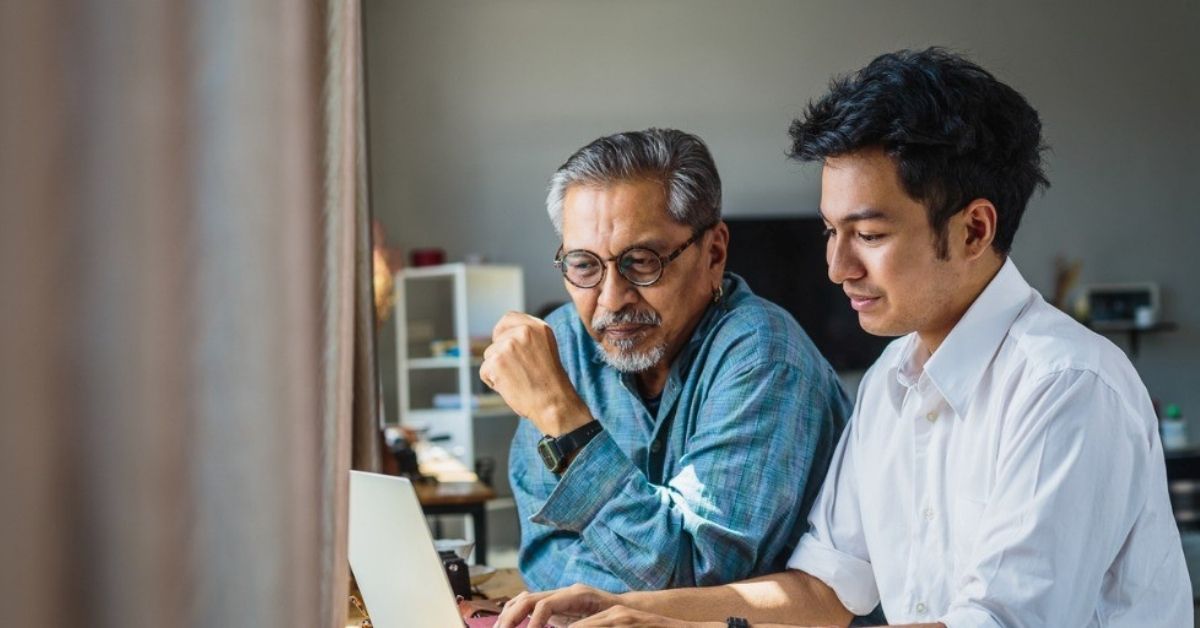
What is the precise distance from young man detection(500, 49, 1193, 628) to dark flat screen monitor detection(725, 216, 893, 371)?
5.01m

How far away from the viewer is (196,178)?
0.53m

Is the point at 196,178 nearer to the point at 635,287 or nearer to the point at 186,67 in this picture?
the point at 186,67

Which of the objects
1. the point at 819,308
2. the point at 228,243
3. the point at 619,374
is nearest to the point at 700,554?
the point at 619,374

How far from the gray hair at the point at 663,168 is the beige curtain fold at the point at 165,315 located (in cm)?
107

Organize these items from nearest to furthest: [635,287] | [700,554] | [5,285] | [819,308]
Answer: [5,285], [700,554], [635,287], [819,308]

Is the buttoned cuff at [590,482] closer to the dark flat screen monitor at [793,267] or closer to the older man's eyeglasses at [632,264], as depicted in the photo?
the older man's eyeglasses at [632,264]

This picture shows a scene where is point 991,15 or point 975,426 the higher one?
point 991,15

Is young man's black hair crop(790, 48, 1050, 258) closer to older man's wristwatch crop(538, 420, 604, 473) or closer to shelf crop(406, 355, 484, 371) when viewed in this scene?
older man's wristwatch crop(538, 420, 604, 473)

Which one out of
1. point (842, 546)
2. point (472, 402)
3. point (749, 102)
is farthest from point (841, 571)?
point (749, 102)

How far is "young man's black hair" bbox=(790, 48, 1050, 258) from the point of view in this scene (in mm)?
1253

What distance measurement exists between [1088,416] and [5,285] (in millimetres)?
927

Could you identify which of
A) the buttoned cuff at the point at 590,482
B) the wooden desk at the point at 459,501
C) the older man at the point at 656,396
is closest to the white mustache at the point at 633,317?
the older man at the point at 656,396

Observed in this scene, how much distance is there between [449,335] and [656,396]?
474 centimetres

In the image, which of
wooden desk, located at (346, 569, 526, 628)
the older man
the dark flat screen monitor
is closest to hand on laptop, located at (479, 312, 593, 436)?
the older man
